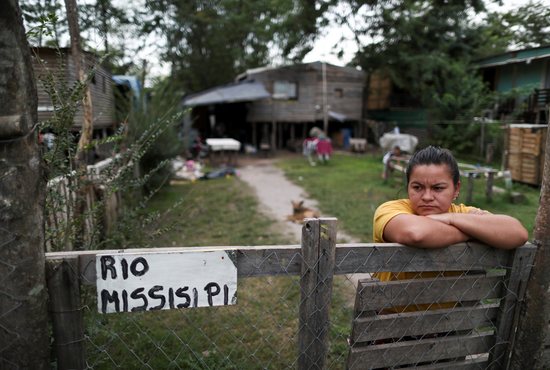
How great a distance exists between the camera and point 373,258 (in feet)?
6.18

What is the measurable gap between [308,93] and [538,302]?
2175 centimetres

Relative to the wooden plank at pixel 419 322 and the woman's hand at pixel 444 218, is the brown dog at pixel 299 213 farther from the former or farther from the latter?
the woman's hand at pixel 444 218

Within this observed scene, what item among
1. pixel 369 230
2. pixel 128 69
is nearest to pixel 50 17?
pixel 369 230

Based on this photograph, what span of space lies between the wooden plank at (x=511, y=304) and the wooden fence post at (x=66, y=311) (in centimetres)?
217

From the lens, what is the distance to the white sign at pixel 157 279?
1.67 m

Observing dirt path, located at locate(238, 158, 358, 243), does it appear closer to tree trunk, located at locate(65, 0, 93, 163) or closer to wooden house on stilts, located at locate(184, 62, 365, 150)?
tree trunk, located at locate(65, 0, 93, 163)

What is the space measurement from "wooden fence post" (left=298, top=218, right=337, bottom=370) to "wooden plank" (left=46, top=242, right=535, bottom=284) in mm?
53

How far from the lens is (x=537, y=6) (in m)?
3.48

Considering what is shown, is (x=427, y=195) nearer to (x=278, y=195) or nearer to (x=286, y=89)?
(x=278, y=195)

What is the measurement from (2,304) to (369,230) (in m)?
6.16

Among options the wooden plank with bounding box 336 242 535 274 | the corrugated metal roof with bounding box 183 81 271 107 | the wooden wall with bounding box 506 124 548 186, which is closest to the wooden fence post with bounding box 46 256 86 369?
the wooden plank with bounding box 336 242 535 274

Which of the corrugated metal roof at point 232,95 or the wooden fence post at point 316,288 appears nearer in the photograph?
the wooden fence post at point 316,288

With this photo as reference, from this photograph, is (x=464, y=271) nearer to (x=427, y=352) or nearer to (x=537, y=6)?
(x=427, y=352)

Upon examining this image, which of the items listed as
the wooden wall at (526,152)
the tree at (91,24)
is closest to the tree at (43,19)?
the tree at (91,24)
